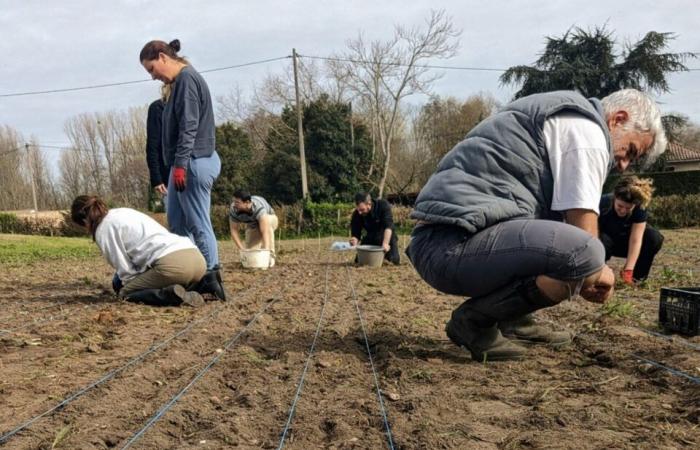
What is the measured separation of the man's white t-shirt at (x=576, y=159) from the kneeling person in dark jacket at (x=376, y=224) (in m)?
4.97

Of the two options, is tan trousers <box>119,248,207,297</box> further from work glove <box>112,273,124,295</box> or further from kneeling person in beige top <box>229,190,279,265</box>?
kneeling person in beige top <box>229,190,279,265</box>

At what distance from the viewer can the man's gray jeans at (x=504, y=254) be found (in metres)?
2.00

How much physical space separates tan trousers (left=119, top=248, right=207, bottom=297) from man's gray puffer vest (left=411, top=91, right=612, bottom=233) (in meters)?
2.15

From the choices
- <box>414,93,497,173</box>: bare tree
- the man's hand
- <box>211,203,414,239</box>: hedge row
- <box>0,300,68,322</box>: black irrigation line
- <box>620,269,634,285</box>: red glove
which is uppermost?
<box>414,93,497,173</box>: bare tree

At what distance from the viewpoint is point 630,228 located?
4.41 metres

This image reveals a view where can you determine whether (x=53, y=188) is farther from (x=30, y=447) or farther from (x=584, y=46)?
(x=30, y=447)

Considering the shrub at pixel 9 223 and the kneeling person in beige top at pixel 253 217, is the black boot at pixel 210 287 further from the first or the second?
the shrub at pixel 9 223

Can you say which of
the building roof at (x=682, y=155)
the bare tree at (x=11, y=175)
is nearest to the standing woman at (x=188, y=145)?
the building roof at (x=682, y=155)

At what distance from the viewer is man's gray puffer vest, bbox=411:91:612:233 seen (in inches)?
82.7

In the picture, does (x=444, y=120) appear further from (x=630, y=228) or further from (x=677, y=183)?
(x=630, y=228)

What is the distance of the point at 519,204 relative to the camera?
7.12 feet

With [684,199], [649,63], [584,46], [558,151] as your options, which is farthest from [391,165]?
[558,151]

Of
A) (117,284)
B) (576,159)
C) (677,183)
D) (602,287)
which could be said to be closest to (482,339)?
(602,287)

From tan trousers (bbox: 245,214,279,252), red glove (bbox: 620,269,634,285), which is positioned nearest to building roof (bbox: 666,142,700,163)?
tan trousers (bbox: 245,214,279,252)
